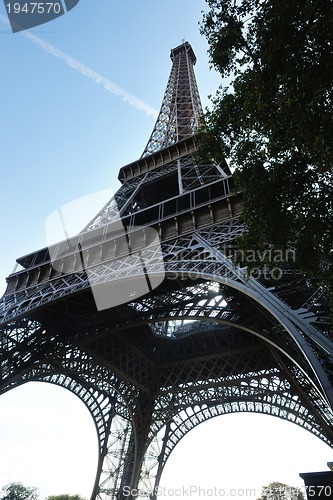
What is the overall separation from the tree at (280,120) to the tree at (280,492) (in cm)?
2627

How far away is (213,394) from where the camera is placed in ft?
98.7

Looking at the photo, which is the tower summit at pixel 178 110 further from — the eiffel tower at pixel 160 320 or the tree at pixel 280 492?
the tree at pixel 280 492

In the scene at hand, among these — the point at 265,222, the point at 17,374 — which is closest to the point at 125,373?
the point at 17,374

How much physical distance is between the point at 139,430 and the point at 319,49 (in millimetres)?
29704

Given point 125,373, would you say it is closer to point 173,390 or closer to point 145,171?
point 173,390

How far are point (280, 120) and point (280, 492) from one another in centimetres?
3902

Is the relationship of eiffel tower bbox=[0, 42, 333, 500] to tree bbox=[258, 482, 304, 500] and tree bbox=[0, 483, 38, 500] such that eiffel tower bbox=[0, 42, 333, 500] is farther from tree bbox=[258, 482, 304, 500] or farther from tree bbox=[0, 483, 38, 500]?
tree bbox=[0, 483, 38, 500]

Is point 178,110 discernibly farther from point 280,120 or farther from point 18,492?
point 18,492

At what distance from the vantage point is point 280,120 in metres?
8.18

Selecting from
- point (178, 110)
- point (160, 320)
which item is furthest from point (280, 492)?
point (178, 110)

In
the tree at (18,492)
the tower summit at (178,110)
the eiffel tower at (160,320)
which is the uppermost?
the tower summit at (178,110)

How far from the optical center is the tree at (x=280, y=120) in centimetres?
739

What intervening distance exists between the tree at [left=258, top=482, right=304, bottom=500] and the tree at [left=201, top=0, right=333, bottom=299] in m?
26.3

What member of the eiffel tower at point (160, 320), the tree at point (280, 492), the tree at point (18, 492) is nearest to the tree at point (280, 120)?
the eiffel tower at point (160, 320)
